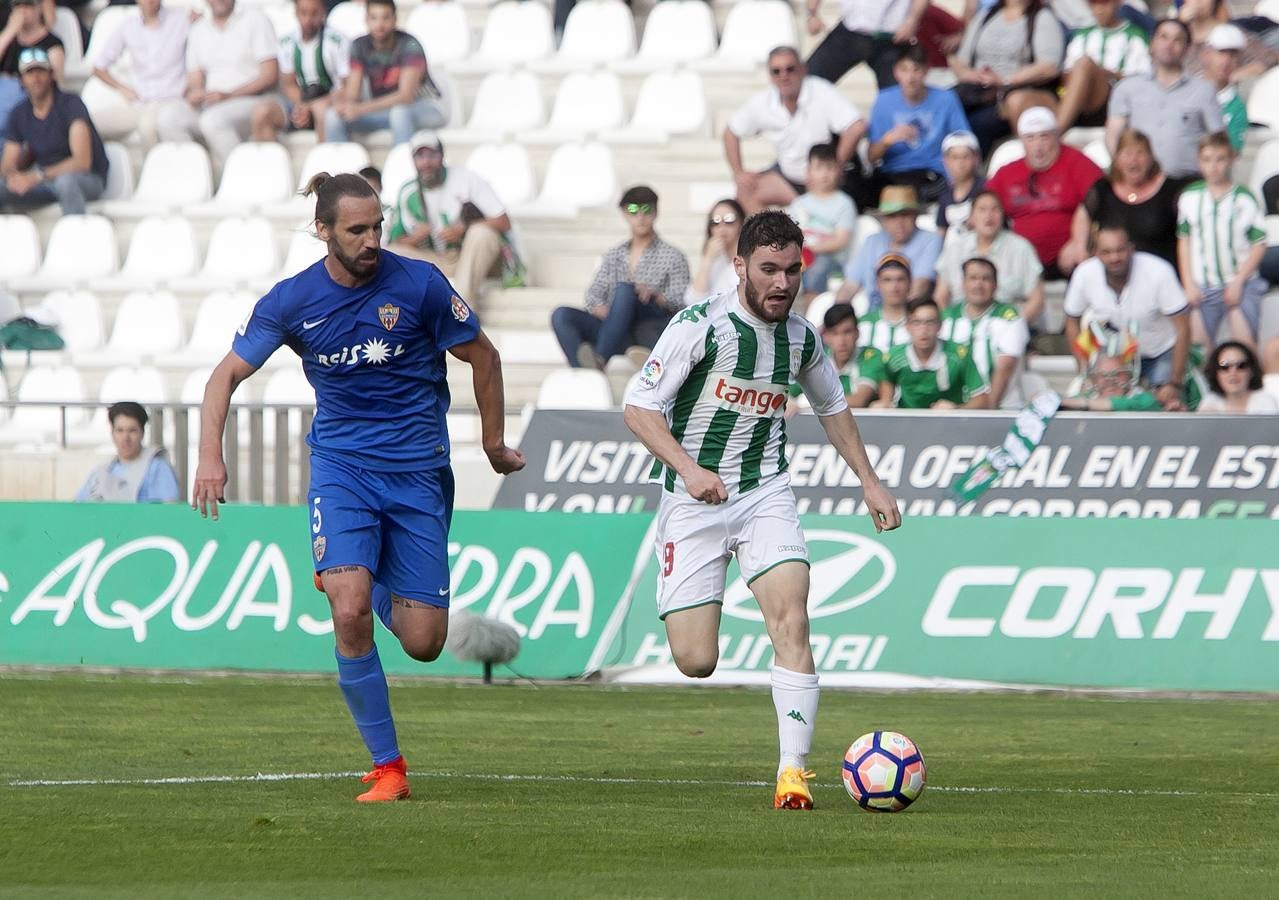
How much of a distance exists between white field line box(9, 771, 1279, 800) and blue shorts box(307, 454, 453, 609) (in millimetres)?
1048

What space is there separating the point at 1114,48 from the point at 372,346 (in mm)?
11356

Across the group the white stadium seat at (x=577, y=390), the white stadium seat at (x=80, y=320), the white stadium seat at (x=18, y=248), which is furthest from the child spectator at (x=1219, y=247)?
the white stadium seat at (x=18, y=248)

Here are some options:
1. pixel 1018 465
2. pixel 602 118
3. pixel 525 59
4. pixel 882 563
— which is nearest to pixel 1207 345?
pixel 1018 465

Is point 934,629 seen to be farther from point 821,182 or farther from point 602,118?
point 602,118

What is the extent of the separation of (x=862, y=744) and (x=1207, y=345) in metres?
8.96

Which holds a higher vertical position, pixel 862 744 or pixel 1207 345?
pixel 862 744

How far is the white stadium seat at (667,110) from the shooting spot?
20.2 meters

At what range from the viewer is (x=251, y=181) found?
Result: 20719 millimetres

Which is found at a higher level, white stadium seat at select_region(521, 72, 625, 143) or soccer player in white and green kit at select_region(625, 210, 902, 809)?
soccer player in white and green kit at select_region(625, 210, 902, 809)

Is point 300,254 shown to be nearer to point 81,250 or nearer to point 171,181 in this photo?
point 171,181

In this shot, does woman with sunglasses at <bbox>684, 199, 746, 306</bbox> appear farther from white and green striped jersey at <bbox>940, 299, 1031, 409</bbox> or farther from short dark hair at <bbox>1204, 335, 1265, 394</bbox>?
short dark hair at <bbox>1204, 335, 1265, 394</bbox>

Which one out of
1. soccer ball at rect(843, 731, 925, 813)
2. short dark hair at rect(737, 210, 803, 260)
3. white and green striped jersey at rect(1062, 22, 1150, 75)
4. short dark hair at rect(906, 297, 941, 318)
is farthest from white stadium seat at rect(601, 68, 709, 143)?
soccer ball at rect(843, 731, 925, 813)

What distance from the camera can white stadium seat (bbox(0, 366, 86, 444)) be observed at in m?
17.8

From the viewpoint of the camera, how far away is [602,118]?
2061cm
